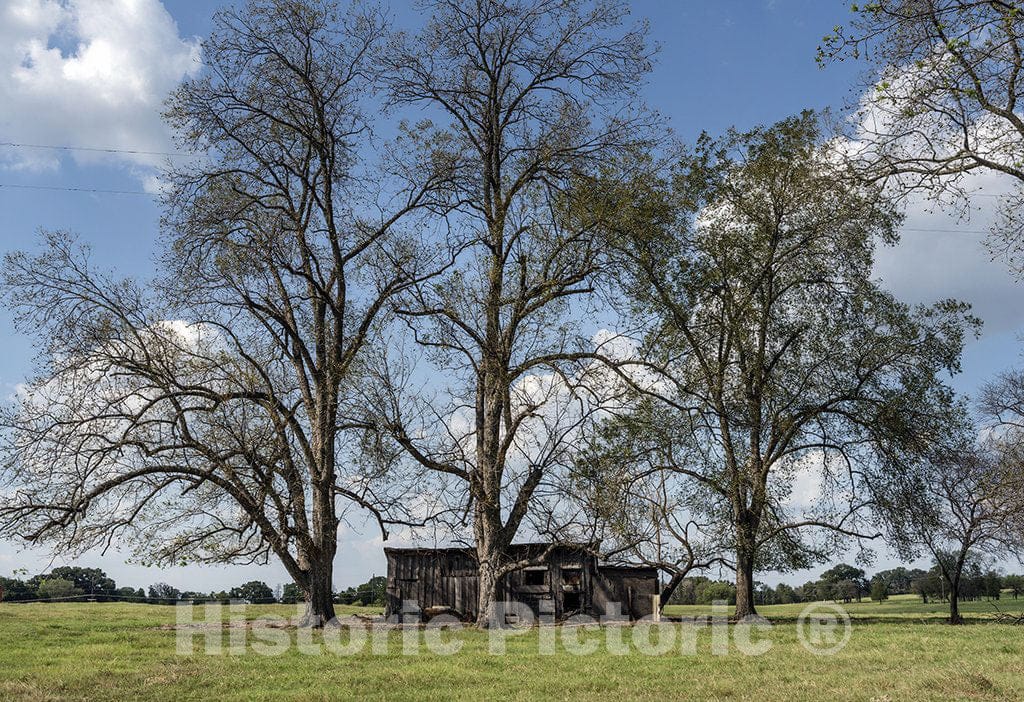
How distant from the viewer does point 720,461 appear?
29047mm

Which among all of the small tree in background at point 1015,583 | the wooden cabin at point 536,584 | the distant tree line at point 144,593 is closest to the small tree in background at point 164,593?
the distant tree line at point 144,593

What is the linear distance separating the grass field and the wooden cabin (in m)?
12.0

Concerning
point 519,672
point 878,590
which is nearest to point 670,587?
point 519,672

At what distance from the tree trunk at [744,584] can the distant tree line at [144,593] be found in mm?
18752

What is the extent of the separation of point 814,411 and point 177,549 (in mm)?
19755

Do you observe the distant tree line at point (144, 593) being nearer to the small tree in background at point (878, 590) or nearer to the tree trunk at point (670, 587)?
the tree trunk at point (670, 587)

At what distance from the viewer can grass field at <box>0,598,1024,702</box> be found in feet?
44.6

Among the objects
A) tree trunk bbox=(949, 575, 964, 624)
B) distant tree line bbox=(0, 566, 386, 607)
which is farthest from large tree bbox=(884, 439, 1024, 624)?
distant tree line bbox=(0, 566, 386, 607)

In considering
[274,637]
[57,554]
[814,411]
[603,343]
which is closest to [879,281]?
[814,411]

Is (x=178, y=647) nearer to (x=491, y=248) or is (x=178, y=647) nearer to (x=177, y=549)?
(x=177, y=549)

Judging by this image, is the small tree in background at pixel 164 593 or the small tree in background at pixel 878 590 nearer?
the small tree in background at pixel 164 593

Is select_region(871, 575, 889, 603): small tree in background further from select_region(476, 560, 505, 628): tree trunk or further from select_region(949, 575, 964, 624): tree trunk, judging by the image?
select_region(476, 560, 505, 628): tree trunk

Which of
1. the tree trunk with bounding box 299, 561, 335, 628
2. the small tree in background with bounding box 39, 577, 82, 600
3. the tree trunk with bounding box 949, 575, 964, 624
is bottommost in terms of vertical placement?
the tree trunk with bounding box 949, 575, 964, 624

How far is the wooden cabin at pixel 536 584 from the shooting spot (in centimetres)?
3306
